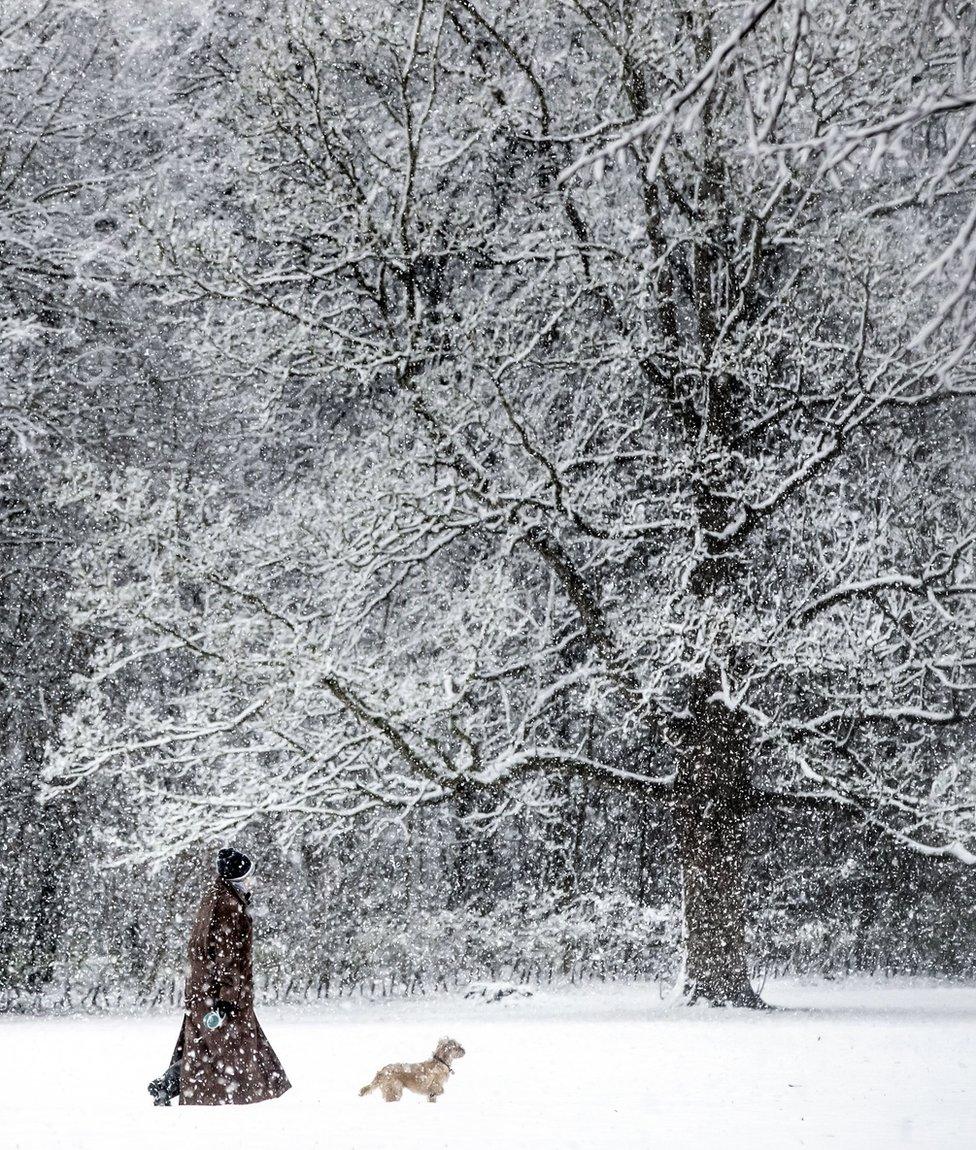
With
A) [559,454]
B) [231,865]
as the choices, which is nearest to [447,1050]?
[231,865]

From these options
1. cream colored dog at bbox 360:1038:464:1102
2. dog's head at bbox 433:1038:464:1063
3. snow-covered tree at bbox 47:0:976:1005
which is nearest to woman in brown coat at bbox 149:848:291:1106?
cream colored dog at bbox 360:1038:464:1102

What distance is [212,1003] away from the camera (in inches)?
309

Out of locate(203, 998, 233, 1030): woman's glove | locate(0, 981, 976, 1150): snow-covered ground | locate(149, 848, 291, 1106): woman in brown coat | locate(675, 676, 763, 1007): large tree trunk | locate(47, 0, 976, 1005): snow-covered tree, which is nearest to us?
locate(0, 981, 976, 1150): snow-covered ground

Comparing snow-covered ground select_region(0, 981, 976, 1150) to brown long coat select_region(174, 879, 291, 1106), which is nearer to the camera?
snow-covered ground select_region(0, 981, 976, 1150)

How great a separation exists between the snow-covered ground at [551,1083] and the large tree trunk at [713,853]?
1.79 ft

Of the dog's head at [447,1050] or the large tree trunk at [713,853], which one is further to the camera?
the large tree trunk at [713,853]

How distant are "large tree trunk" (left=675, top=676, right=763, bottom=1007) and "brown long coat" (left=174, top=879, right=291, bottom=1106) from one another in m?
6.63

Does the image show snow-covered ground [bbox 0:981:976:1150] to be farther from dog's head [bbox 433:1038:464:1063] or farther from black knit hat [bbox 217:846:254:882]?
black knit hat [bbox 217:846:254:882]

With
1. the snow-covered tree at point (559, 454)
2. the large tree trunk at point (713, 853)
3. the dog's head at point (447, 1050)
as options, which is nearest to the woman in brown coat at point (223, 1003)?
the dog's head at point (447, 1050)

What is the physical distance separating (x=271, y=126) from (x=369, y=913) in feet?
29.7

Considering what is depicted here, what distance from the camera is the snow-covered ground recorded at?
738cm

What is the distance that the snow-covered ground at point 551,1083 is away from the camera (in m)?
7.38

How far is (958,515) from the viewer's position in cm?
1477

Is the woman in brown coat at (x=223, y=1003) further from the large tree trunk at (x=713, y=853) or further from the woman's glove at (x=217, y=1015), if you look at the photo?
the large tree trunk at (x=713, y=853)
